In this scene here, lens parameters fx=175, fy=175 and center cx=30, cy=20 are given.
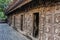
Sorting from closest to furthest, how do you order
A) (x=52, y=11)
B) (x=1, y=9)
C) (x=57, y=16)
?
(x=57, y=16), (x=52, y=11), (x=1, y=9)

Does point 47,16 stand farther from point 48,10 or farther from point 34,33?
point 34,33

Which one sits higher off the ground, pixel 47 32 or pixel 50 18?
pixel 50 18

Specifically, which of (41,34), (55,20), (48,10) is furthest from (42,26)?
(55,20)

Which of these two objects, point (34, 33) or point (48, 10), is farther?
point (34, 33)

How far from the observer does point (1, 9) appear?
29.2 metres

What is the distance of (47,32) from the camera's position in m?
6.05

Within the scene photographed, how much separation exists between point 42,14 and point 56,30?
1.54 metres

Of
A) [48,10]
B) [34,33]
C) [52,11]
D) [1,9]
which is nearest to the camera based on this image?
[52,11]

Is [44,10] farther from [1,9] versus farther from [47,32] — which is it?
[1,9]

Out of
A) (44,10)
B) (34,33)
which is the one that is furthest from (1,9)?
(44,10)

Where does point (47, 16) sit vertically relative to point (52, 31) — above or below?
above

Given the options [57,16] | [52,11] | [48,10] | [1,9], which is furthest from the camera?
[1,9]

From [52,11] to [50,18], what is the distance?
0.90ft

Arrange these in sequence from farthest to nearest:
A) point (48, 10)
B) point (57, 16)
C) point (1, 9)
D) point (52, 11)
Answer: point (1, 9), point (48, 10), point (52, 11), point (57, 16)
